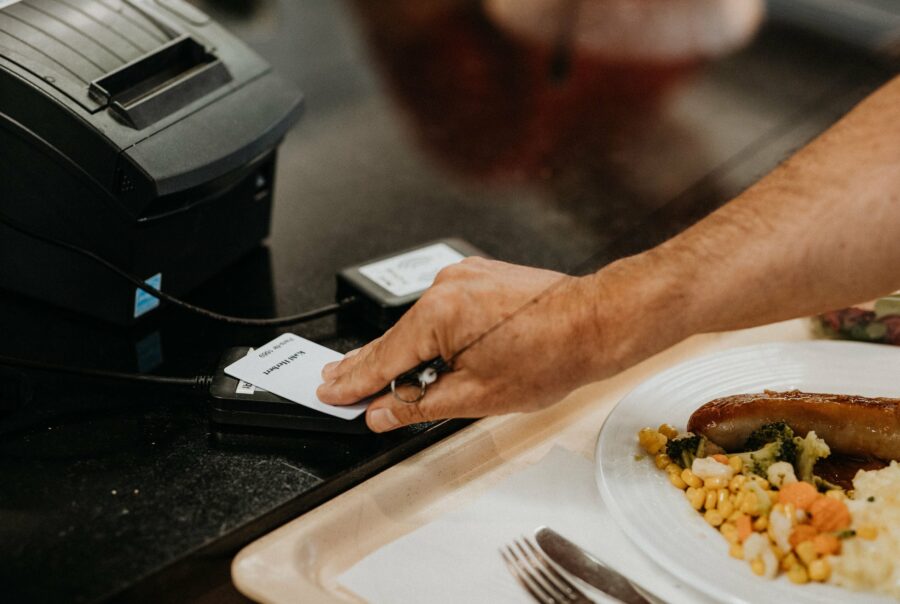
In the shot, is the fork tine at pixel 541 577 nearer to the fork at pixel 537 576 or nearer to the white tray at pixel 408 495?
the fork at pixel 537 576

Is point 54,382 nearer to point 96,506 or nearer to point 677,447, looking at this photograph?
point 96,506

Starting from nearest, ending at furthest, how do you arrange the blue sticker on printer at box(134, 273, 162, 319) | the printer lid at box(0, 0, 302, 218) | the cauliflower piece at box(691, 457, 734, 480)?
the cauliflower piece at box(691, 457, 734, 480), the printer lid at box(0, 0, 302, 218), the blue sticker on printer at box(134, 273, 162, 319)

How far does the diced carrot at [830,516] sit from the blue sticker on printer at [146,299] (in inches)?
30.4

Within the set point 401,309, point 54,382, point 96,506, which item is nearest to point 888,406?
point 401,309

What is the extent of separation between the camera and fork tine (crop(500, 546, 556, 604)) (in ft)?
2.98

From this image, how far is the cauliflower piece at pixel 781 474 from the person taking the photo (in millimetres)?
961

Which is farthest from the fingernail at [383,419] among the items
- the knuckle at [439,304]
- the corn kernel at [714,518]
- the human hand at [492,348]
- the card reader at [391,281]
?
the corn kernel at [714,518]

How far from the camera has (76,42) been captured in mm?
1156

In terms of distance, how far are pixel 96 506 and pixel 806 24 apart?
1971mm

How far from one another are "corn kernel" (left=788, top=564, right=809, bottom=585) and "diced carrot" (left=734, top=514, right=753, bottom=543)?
49mm

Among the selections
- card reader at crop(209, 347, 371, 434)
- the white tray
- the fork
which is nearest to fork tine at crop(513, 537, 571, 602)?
the fork

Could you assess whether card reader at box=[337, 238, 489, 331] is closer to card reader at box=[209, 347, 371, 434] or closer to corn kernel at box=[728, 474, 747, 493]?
card reader at box=[209, 347, 371, 434]

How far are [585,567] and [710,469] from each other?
0.16 meters

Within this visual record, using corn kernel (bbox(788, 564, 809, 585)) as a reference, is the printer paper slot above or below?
above
